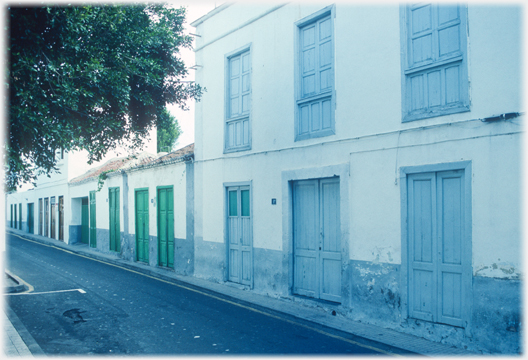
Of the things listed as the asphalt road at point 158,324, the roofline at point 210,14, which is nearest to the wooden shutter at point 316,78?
the roofline at point 210,14

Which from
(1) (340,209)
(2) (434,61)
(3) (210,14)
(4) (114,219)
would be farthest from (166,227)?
(2) (434,61)

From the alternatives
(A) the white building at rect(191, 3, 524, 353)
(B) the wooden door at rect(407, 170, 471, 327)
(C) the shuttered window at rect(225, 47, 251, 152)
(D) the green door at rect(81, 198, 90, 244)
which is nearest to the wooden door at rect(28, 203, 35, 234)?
(D) the green door at rect(81, 198, 90, 244)

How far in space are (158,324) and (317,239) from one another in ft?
11.3

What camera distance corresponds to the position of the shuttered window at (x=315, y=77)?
878 cm

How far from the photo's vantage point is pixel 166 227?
48.0 feet

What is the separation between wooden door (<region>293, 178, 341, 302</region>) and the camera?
8.62 m

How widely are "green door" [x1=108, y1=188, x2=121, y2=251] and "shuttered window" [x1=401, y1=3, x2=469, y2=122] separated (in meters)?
14.5

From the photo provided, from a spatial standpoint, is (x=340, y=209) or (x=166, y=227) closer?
(x=340, y=209)

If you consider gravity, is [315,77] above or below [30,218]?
above

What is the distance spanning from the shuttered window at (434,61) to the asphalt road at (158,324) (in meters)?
3.68

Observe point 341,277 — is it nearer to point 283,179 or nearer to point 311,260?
point 311,260

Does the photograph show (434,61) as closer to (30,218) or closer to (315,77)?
(315,77)

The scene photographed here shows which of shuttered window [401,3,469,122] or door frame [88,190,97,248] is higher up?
shuttered window [401,3,469,122]

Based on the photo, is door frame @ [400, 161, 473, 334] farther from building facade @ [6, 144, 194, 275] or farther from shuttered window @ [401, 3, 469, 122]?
building facade @ [6, 144, 194, 275]
